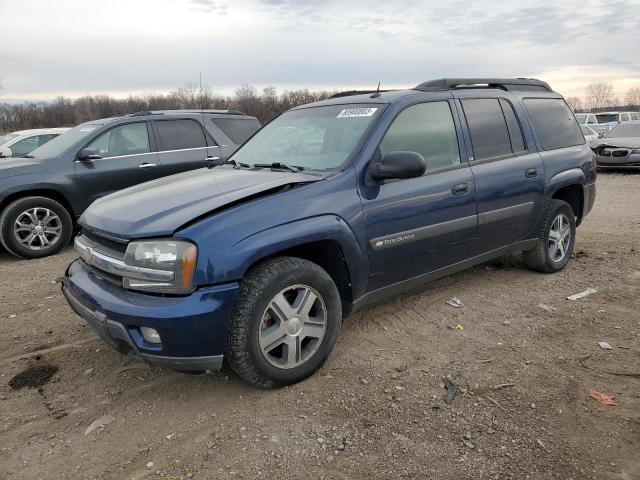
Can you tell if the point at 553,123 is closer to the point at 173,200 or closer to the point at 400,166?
the point at 400,166

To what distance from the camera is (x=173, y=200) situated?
3.19 m

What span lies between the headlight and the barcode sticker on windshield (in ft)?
5.74

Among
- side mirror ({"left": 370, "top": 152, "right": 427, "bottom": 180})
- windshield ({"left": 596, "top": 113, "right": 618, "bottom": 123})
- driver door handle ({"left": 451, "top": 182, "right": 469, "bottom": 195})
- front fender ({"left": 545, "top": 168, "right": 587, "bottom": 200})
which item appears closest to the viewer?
side mirror ({"left": 370, "top": 152, "right": 427, "bottom": 180})

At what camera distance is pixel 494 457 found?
2.53 meters

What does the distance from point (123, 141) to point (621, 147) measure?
13.1 m

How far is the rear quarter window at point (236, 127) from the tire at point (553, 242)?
466 centimetres

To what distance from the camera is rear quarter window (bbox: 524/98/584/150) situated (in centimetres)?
496

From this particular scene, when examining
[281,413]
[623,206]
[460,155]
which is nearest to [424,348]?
[281,413]

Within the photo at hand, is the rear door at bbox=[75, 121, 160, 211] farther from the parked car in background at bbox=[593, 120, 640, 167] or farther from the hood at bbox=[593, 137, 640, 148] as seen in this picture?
the hood at bbox=[593, 137, 640, 148]

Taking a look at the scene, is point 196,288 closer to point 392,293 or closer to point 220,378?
point 220,378

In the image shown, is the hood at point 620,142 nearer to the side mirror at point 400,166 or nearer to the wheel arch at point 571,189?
the wheel arch at point 571,189

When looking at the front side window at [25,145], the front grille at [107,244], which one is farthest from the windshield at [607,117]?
the front grille at [107,244]

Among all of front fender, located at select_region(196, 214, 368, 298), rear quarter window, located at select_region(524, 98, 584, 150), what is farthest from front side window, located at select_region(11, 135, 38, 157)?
rear quarter window, located at select_region(524, 98, 584, 150)

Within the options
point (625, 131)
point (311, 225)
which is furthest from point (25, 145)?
point (625, 131)
